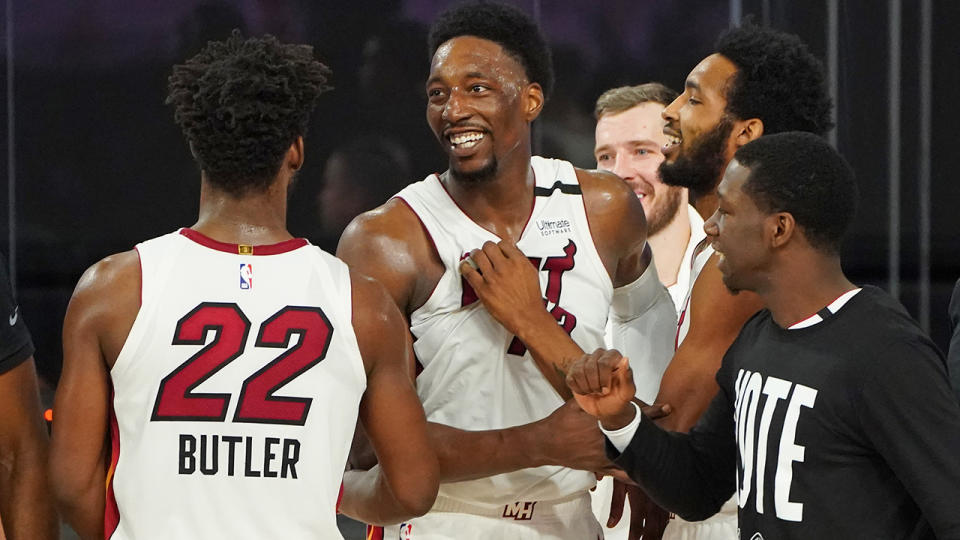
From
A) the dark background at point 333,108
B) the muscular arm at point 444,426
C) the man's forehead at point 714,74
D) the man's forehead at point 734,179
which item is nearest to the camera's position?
the man's forehead at point 734,179

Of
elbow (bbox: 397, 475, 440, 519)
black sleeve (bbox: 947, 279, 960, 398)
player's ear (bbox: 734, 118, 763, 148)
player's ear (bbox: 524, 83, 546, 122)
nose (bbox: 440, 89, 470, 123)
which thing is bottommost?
elbow (bbox: 397, 475, 440, 519)

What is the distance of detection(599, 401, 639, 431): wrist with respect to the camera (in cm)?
212

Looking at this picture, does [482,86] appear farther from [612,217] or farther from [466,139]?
[612,217]

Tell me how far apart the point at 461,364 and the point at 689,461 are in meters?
0.52

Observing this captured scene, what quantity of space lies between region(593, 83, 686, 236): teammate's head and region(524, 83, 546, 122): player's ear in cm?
164

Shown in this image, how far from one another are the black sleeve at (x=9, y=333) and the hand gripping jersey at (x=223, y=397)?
278 mm

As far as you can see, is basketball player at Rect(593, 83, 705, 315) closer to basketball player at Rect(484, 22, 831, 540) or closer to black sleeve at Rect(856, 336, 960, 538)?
basketball player at Rect(484, 22, 831, 540)

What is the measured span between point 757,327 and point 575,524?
0.69 metres

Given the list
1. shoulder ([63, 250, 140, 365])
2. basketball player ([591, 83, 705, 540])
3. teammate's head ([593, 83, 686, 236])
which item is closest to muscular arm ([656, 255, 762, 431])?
shoulder ([63, 250, 140, 365])

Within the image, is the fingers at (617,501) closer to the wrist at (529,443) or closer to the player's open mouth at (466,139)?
the wrist at (529,443)

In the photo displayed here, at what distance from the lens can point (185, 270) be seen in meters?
1.82

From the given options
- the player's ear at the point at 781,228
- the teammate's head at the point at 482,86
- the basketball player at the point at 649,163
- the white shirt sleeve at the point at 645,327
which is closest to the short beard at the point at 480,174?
the teammate's head at the point at 482,86

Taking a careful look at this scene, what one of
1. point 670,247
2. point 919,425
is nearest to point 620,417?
point 919,425

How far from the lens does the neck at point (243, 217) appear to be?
187 cm
